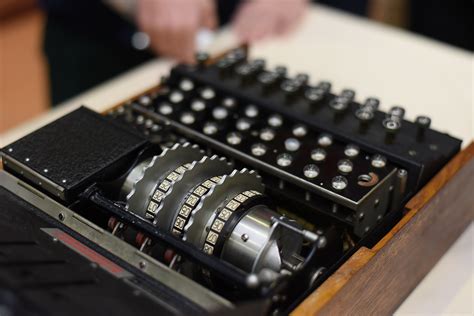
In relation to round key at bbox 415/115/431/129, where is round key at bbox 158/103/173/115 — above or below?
below

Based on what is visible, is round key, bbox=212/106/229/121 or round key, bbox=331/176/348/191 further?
round key, bbox=212/106/229/121

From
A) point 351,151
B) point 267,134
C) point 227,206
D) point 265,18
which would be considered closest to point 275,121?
point 267,134

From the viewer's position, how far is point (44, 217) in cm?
92

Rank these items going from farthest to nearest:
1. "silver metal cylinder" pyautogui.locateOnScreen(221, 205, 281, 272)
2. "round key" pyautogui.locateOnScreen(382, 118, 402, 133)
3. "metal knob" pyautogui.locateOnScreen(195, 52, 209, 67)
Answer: "metal knob" pyautogui.locateOnScreen(195, 52, 209, 67), "round key" pyautogui.locateOnScreen(382, 118, 402, 133), "silver metal cylinder" pyautogui.locateOnScreen(221, 205, 281, 272)

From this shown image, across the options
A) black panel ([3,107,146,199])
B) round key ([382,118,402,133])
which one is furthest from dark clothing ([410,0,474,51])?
black panel ([3,107,146,199])

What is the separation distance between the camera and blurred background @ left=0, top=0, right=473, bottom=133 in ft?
5.66

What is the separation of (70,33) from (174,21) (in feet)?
1.05

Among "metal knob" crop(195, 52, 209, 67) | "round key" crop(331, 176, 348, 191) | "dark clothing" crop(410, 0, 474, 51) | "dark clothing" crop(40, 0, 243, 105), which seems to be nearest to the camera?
"round key" crop(331, 176, 348, 191)

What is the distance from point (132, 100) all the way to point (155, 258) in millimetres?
431

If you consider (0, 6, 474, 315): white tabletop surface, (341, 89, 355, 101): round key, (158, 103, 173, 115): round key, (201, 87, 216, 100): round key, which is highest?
(341, 89, 355, 101): round key

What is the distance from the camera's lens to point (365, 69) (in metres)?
1.66

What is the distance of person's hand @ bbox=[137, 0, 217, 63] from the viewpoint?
160cm

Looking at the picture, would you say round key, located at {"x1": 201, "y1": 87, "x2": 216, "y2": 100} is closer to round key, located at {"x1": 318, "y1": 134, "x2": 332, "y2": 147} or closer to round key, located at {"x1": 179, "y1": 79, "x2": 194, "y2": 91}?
round key, located at {"x1": 179, "y1": 79, "x2": 194, "y2": 91}

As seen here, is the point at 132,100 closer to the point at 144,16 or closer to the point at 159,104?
the point at 159,104
